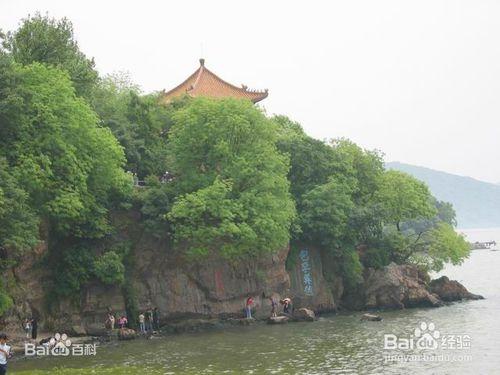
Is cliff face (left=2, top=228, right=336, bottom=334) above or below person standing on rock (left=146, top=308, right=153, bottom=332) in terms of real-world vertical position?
above

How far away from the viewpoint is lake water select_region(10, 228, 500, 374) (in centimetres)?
2644

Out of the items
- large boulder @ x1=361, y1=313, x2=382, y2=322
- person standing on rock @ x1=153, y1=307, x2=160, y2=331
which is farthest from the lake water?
person standing on rock @ x1=153, y1=307, x2=160, y2=331

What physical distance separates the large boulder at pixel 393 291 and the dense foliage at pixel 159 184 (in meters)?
1.49

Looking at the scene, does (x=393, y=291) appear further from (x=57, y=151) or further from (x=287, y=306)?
(x=57, y=151)

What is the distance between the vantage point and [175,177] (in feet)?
147

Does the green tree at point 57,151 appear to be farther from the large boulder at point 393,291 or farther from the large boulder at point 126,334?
the large boulder at point 393,291

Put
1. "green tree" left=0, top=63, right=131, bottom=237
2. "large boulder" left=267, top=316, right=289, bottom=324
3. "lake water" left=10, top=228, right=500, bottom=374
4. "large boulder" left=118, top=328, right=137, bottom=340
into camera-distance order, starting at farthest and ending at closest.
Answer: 1. "large boulder" left=267, top=316, right=289, bottom=324
2. "large boulder" left=118, top=328, right=137, bottom=340
3. "green tree" left=0, top=63, right=131, bottom=237
4. "lake water" left=10, top=228, right=500, bottom=374

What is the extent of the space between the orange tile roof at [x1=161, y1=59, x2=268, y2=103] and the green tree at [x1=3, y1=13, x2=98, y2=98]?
18411 millimetres

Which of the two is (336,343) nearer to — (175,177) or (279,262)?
(279,262)

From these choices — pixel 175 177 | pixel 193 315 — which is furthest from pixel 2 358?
pixel 175 177

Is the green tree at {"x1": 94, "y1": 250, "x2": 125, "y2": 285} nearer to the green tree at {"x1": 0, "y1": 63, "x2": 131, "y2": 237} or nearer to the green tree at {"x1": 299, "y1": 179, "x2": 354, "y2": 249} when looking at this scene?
the green tree at {"x1": 0, "y1": 63, "x2": 131, "y2": 237}

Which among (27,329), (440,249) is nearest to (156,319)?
(27,329)

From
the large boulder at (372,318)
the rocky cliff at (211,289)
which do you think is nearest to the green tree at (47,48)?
the rocky cliff at (211,289)

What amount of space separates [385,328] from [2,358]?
23136 millimetres
